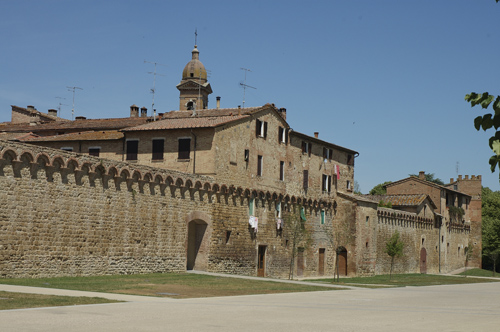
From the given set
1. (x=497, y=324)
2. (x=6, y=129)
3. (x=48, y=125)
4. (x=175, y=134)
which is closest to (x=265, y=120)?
(x=175, y=134)

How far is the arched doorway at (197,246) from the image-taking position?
38.7 m

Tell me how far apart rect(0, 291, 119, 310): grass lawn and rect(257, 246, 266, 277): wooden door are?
87.6 feet

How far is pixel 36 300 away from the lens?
16797mm

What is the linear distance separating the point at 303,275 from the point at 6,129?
29.5 m

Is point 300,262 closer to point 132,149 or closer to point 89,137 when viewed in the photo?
point 132,149

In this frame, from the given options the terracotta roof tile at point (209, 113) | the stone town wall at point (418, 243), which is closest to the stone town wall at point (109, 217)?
the terracotta roof tile at point (209, 113)

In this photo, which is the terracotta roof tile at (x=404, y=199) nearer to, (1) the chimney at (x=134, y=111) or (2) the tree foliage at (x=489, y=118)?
(1) the chimney at (x=134, y=111)

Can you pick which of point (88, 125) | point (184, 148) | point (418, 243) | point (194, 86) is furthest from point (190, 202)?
point (194, 86)

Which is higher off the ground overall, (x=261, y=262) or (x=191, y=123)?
(x=191, y=123)

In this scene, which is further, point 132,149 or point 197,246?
point 132,149

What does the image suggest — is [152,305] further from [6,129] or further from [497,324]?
[6,129]

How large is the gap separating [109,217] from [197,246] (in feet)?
29.3

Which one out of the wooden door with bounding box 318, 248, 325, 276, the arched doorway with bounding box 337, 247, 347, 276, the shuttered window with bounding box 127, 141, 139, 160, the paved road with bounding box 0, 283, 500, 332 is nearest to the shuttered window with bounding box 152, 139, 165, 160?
the shuttered window with bounding box 127, 141, 139, 160

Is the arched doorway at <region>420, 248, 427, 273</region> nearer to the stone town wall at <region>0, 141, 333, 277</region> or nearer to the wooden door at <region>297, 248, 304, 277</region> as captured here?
the wooden door at <region>297, 248, 304, 277</region>
